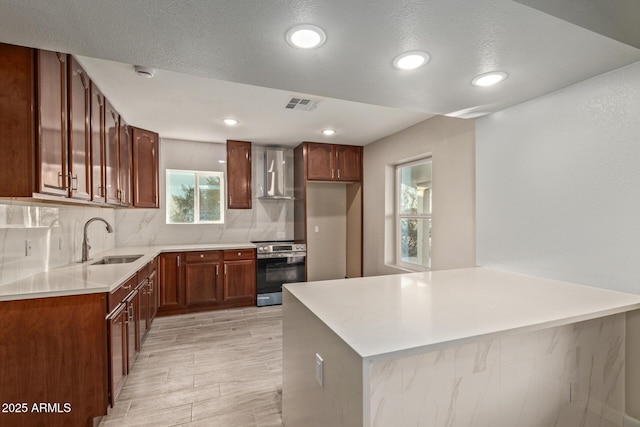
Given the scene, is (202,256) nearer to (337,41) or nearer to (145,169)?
(145,169)

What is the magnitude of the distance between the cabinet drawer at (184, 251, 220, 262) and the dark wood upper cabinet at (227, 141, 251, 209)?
0.74m

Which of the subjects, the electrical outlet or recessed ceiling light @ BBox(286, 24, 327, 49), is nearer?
recessed ceiling light @ BBox(286, 24, 327, 49)

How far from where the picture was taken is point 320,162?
175 inches

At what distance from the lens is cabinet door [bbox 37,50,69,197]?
5.25ft

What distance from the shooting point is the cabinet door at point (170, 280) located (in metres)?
3.77

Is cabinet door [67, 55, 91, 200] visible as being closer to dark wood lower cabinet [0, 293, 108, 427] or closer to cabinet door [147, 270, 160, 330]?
dark wood lower cabinet [0, 293, 108, 427]

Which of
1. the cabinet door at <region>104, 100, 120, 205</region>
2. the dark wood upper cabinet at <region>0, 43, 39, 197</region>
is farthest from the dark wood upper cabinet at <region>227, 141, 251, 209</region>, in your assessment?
the dark wood upper cabinet at <region>0, 43, 39, 197</region>

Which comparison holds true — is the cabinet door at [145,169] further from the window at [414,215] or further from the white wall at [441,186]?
the window at [414,215]

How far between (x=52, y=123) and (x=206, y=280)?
2.68 m

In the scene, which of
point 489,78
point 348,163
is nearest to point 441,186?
point 489,78

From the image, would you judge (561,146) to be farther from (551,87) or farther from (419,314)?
(419,314)

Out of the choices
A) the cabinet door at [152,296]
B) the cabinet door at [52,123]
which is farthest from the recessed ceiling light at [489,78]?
the cabinet door at [152,296]

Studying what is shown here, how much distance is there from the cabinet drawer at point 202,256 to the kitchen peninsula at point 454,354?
2483mm

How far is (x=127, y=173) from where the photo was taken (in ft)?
10.9
